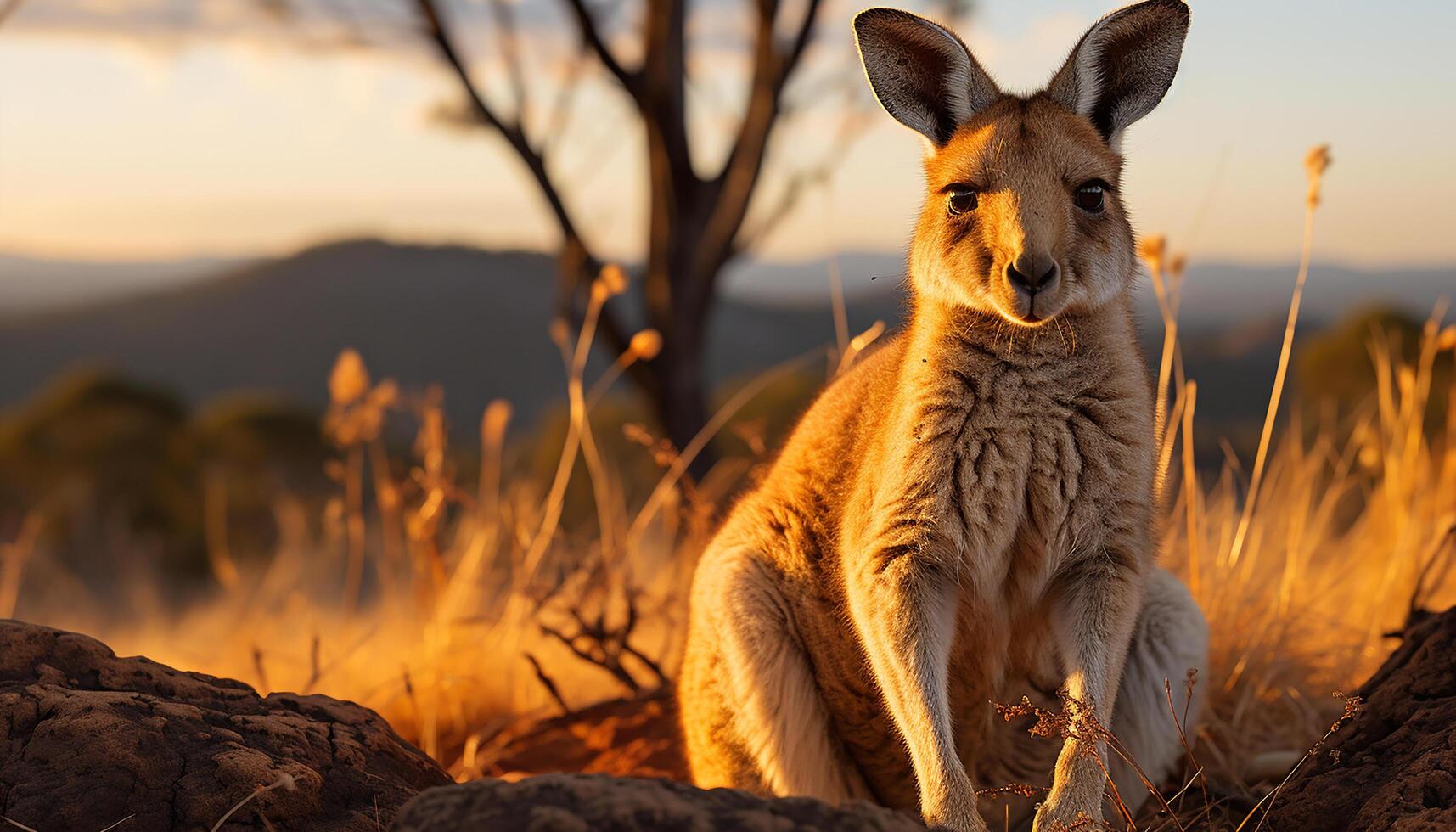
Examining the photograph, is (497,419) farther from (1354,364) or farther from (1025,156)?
(1354,364)

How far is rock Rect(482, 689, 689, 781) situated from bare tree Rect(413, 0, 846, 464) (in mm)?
6005

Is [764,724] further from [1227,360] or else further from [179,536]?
[179,536]

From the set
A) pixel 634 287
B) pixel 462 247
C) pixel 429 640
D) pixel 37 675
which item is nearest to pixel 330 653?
pixel 429 640

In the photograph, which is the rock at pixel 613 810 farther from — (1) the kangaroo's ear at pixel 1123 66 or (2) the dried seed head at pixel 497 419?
(2) the dried seed head at pixel 497 419

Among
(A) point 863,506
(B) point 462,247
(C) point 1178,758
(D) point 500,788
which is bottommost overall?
(B) point 462,247

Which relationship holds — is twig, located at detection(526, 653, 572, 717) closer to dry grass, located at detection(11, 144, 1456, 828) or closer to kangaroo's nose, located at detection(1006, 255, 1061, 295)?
dry grass, located at detection(11, 144, 1456, 828)

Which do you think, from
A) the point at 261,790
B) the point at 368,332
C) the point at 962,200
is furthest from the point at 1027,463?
the point at 368,332

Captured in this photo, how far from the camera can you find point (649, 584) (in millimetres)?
7184

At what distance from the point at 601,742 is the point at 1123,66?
10.1 feet

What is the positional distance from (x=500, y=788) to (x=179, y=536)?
18.7 meters

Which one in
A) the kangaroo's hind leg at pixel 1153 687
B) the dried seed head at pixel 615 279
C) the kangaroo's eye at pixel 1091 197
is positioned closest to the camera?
the kangaroo's eye at pixel 1091 197

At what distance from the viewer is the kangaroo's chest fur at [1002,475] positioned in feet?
10.9

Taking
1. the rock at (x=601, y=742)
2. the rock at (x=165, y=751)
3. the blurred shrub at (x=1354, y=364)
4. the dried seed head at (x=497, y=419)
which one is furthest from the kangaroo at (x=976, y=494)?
the blurred shrub at (x=1354, y=364)

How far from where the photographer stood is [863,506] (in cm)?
350
